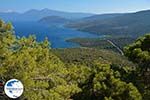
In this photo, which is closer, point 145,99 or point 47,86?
point 47,86

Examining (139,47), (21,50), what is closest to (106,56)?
(139,47)

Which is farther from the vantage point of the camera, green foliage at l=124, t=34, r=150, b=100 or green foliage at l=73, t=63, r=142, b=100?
green foliage at l=124, t=34, r=150, b=100

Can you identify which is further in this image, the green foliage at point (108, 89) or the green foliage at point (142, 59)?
the green foliage at point (142, 59)

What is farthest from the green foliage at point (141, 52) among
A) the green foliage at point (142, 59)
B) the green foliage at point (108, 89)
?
the green foliage at point (108, 89)

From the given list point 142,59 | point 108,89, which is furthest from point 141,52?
point 108,89

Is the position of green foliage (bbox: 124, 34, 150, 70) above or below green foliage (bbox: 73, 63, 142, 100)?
above

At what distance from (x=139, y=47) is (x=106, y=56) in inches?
2884

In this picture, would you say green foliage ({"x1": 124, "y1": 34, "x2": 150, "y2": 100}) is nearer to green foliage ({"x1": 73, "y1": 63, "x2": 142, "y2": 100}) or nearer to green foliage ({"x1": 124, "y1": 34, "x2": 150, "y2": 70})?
green foliage ({"x1": 124, "y1": 34, "x2": 150, "y2": 70})

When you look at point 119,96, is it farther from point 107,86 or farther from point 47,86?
point 47,86

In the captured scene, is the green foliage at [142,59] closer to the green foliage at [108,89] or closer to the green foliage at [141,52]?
the green foliage at [141,52]

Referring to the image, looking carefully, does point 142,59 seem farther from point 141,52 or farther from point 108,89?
point 108,89

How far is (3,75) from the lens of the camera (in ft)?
25.5

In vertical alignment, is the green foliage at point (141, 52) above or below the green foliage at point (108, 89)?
above

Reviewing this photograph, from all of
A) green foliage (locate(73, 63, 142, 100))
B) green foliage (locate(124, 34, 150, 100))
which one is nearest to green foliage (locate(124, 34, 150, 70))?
green foliage (locate(124, 34, 150, 100))
